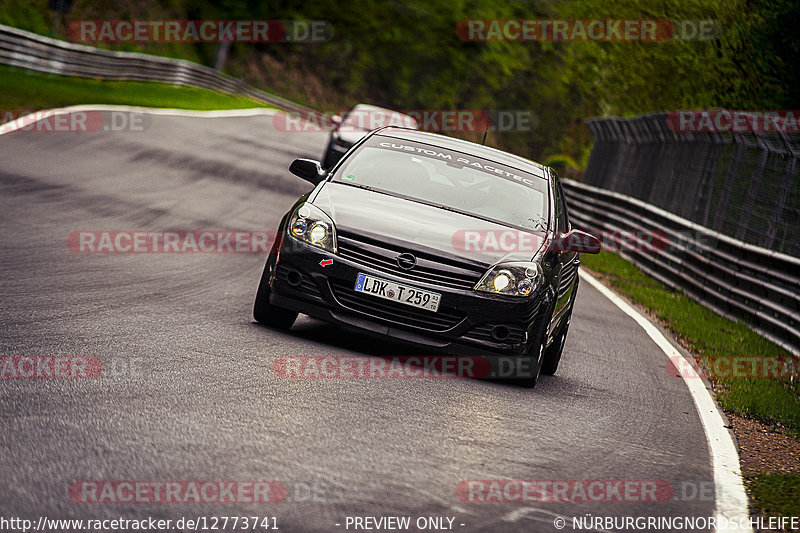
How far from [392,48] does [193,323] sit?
7646 centimetres

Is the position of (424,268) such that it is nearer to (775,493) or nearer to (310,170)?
(310,170)

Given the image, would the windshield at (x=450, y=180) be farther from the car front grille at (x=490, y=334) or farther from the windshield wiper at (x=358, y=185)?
the car front grille at (x=490, y=334)

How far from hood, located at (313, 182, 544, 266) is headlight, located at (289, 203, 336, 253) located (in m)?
0.06

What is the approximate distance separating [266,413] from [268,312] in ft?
7.75

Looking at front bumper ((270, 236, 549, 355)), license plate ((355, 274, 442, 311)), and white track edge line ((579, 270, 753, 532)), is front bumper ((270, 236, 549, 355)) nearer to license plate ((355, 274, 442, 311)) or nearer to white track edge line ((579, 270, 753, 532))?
license plate ((355, 274, 442, 311))

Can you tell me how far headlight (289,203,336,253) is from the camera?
7695 millimetres

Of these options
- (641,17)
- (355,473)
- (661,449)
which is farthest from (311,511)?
(641,17)

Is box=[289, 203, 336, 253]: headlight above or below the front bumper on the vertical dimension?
above

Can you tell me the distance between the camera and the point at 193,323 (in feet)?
26.5

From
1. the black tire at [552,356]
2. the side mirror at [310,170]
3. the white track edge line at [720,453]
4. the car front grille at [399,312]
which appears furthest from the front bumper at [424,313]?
the white track edge line at [720,453]

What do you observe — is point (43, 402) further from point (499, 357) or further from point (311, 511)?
point (499, 357)

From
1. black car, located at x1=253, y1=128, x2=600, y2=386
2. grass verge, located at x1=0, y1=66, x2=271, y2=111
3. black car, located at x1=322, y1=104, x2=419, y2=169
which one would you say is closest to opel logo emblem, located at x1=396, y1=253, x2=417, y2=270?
black car, located at x1=253, y1=128, x2=600, y2=386

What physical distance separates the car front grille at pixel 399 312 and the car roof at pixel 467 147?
6.78 feet

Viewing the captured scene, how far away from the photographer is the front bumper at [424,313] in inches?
297
